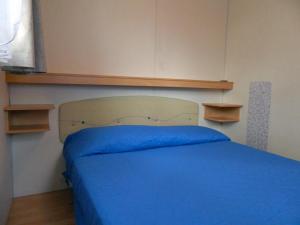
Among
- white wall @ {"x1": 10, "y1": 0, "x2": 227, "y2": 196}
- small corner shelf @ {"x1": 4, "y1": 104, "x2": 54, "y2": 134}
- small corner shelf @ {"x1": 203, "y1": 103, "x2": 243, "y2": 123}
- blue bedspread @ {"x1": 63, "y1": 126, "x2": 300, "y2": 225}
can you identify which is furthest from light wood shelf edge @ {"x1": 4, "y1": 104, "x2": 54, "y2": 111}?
small corner shelf @ {"x1": 203, "y1": 103, "x2": 243, "y2": 123}

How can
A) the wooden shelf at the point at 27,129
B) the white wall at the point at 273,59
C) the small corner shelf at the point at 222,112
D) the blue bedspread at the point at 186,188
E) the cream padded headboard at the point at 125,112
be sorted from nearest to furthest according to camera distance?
the blue bedspread at the point at 186,188, the wooden shelf at the point at 27,129, the white wall at the point at 273,59, the cream padded headboard at the point at 125,112, the small corner shelf at the point at 222,112

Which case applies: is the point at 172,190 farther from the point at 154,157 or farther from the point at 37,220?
the point at 37,220

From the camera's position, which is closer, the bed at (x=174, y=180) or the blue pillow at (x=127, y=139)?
the bed at (x=174, y=180)

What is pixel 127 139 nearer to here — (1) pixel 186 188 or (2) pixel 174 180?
(2) pixel 174 180

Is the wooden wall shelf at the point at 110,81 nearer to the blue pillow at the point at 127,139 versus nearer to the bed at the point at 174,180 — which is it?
the bed at the point at 174,180

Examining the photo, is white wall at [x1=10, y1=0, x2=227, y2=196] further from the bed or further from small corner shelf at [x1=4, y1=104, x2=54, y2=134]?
the bed

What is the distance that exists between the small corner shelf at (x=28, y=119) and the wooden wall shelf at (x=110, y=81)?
8.9 inches

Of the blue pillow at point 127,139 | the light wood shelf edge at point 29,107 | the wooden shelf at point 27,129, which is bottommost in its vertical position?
the blue pillow at point 127,139

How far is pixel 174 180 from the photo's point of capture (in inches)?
52.2

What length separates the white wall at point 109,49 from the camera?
2129 millimetres

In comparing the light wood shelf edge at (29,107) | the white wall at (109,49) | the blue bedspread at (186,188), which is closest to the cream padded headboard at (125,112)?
the white wall at (109,49)

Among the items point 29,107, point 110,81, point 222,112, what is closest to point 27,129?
point 29,107

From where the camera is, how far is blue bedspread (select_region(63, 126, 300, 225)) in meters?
0.96

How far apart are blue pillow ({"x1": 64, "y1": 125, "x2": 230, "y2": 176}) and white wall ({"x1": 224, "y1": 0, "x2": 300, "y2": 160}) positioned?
0.56 m
